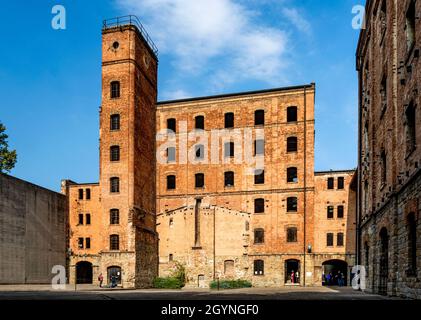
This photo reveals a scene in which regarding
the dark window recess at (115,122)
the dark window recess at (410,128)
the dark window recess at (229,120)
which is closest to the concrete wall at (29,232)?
the dark window recess at (115,122)

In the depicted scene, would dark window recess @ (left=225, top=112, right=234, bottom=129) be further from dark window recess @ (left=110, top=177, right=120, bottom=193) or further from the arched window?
dark window recess @ (left=110, top=177, right=120, bottom=193)

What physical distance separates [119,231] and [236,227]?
32.0 ft

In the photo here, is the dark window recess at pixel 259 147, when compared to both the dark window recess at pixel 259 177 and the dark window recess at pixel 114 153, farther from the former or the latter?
the dark window recess at pixel 114 153

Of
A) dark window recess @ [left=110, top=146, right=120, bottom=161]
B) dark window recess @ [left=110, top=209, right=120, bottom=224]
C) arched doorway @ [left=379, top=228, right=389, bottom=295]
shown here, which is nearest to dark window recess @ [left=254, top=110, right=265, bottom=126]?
dark window recess @ [left=110, top=146, right=120, bottom=161]

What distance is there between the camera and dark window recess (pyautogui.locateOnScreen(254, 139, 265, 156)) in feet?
126

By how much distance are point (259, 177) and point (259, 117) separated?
201 inches

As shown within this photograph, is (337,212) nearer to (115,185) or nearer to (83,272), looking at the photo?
(115,185)

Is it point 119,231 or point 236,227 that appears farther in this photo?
point 236,227

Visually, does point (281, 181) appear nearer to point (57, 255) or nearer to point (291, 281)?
point (291, 281)

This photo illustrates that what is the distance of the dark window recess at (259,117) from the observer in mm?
38844

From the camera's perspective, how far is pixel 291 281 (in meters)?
36.0

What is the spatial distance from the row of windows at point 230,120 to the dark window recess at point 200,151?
62.2 inches
